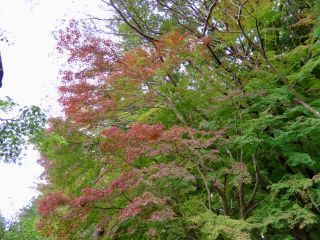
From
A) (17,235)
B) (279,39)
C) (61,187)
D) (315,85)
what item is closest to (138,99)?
(61,187)

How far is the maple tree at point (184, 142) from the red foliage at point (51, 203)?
0.02 m

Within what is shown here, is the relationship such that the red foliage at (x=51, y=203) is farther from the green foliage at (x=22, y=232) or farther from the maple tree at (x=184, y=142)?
the green foliage at (x=22, y=232)

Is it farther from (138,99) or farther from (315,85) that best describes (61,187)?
(315,85)

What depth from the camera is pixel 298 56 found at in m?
7.43

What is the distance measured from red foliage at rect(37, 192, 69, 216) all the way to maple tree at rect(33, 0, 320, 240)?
2 cm

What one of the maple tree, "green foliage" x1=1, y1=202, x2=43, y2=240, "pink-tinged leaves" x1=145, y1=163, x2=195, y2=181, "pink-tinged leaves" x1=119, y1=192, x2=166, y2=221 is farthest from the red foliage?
"green foliage" x1=1, y1=202, x2=43, y2=240

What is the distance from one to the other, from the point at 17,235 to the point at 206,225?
29.8 ft

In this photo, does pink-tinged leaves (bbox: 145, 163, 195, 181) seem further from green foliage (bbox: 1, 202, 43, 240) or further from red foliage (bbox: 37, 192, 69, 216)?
green foliage (bbox: 1, 202, 43, 240)

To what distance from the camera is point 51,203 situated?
5.73 metres

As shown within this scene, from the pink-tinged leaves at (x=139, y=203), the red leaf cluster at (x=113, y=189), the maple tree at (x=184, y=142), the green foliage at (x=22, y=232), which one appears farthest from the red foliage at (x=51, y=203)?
the green foliage at (x=22, y=232)

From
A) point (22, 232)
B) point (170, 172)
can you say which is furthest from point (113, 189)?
point (22, 232)

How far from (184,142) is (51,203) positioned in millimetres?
2337

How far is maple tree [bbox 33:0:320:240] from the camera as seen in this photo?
5746 mm

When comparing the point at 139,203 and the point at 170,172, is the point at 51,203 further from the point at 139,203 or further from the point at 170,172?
the point at 170,172
